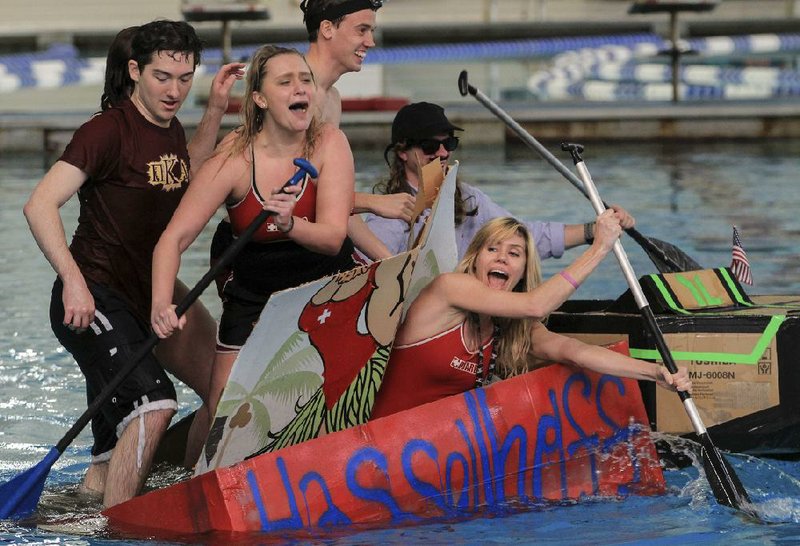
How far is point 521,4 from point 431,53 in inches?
156

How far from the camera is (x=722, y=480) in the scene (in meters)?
5.25

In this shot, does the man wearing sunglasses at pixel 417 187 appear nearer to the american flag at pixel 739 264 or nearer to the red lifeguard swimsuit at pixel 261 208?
the american flag at pixel 739 264

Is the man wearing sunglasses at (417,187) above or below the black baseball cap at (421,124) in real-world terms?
below

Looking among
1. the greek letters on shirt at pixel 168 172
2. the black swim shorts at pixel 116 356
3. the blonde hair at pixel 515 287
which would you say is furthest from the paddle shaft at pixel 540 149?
the black swim shorts at pixel 116 356

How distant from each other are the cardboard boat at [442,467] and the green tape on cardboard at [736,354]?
0.18 m

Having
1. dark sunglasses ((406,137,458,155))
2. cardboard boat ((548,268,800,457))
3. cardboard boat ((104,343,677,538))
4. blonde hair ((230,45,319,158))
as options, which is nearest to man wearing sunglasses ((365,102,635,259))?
dark sunglasses ((406,137,458,155))

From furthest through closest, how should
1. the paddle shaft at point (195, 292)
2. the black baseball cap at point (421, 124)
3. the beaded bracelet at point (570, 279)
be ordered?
1. the black baseball cap at point (421, 124)
2. the beaded bracelet at point (570, 279)
3. the paddle shaft at point (195, 292)

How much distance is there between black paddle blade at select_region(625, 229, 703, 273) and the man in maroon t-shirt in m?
2.15

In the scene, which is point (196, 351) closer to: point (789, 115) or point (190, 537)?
point (190, 537)

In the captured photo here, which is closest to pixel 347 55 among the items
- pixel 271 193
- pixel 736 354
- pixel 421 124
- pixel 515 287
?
pixel 421 124

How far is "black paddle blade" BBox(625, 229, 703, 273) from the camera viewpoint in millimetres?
6398

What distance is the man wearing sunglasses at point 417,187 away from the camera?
6.21 meters

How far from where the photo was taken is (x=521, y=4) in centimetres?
2570

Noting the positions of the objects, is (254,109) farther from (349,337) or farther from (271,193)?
(349,337)
